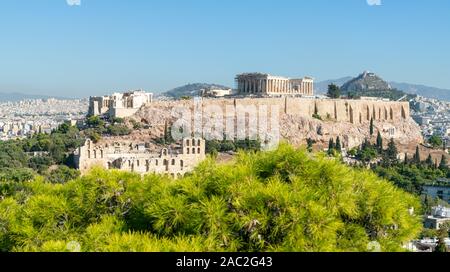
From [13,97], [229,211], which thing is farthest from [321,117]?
[13,97]

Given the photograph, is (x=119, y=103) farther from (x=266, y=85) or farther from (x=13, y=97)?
(x=13, y=97)

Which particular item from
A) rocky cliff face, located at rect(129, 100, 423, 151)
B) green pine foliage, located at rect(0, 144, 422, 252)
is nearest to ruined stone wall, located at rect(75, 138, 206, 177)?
rocky cliff face, located at rect(129, 100, 423, 151)

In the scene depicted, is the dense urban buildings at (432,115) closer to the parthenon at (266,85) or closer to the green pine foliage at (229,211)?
the parthenon at (266,85)

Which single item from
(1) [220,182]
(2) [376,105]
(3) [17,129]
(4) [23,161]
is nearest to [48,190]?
(1) [220,182]

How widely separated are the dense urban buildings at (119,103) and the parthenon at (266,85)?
9.22 meters

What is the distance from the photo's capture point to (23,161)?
2872 cm

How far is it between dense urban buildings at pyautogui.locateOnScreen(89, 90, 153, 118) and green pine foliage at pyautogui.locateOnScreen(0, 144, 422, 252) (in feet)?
99.1

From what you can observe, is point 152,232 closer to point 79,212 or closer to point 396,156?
point 79,212

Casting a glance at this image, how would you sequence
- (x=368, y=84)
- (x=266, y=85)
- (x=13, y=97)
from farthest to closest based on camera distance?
1. (x=13, y=97)
2. (x=368, y=84)
3. (x=266, y=85)

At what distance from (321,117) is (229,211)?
3927 cm

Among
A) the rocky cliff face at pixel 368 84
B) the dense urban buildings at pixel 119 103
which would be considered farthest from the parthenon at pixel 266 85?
the rocky cliff face at pixel 368 84

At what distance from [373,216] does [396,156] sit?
34.6 meters

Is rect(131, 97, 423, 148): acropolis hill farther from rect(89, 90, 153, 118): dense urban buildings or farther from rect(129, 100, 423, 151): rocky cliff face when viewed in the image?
rect(89, 90, 153, 118): dense urban buildings

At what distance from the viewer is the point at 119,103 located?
37531 millimetres
